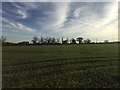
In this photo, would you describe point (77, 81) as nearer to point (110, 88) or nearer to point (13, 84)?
point (110, 88)

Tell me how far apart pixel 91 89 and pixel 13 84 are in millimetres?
4508

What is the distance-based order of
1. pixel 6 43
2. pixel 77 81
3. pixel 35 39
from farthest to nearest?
pixel 35 39 → pixel 6 43 → pixel 77 81

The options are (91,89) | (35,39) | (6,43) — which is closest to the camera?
(91,89)

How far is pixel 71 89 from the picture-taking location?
34.2 ft

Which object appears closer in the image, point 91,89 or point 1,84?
point 91,89

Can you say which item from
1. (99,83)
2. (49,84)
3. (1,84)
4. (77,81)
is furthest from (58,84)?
Result: (1,84)

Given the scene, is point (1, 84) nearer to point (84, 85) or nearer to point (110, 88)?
point (84, 85)

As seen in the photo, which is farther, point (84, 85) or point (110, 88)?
point (84, 85)

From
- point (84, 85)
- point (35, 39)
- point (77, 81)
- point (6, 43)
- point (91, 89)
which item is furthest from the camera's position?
point (35, 39)

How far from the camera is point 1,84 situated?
11.6 m

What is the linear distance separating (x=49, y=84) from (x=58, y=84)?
519 millimetres

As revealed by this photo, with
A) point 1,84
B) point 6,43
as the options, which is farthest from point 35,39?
point 1,84

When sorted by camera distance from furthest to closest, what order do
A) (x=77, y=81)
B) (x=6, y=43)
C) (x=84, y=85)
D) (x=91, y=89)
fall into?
(x=6, y=43) → (x=77, y=81) → (x=84, y=85) → (x=91, y=89)

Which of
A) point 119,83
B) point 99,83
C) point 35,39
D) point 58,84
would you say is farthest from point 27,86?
point 35,39
